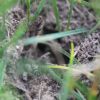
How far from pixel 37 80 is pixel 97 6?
1.36ft

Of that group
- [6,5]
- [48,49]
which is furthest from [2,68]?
[48,49]

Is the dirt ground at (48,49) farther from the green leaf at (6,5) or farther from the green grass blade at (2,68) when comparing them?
the green leaf at (6,5)

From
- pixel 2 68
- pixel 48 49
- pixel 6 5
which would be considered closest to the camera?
pixel 6 5

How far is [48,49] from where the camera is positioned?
1.75 meters

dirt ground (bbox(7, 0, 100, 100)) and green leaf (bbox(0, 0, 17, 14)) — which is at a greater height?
green leaf (bbox(0, 0, 17, 14))

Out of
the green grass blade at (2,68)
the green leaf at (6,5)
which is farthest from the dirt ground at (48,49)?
the green leaf at (6,5)

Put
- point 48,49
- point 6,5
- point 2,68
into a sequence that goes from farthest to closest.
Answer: point 48,49 < point 2,68 < point 6,5

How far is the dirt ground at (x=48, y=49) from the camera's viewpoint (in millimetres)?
1374

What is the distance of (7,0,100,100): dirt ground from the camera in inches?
54.1

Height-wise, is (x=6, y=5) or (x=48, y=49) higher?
(x=6, y=5)

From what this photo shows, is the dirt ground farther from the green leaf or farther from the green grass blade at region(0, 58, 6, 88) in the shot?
the green leaf

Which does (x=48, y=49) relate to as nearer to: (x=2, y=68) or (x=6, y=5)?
(x=2, y=68)

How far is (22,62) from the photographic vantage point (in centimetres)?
123


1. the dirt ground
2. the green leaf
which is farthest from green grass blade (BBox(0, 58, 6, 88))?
the green leaf
